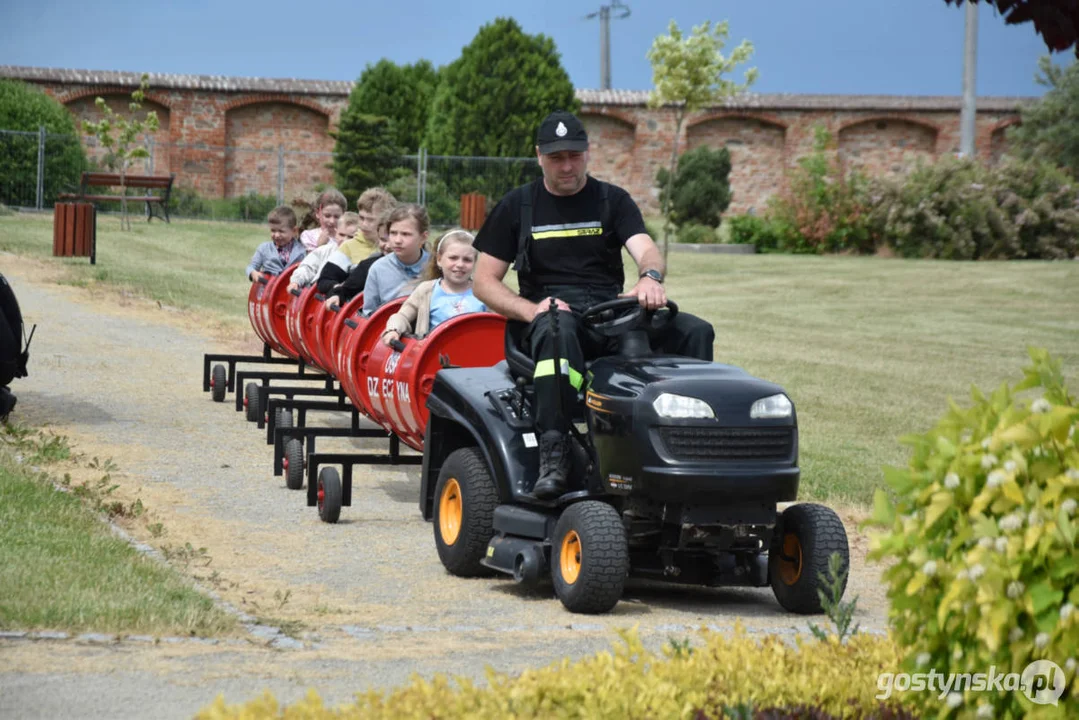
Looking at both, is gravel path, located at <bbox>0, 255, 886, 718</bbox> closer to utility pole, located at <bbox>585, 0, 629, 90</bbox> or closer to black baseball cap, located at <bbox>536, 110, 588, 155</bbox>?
black baseball cap, located at <bbox>536, 110, 588, 155</bbox>

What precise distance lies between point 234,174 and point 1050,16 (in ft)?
130

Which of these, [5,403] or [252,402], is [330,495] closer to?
[5,403]

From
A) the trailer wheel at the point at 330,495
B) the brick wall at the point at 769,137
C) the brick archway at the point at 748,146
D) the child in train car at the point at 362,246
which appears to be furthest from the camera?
the brick archway at the point at 748,146

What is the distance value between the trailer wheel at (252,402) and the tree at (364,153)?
2571cm

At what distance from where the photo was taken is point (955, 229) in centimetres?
3500

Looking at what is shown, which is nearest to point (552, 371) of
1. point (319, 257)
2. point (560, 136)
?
point (560, 136)

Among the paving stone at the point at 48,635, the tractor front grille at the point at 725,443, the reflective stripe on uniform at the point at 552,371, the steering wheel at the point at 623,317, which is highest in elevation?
the steering wheel at the point at 623,317

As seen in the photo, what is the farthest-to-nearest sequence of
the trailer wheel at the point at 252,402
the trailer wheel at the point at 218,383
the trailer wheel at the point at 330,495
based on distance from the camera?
the trailer wheel at the point at 218,383 → the trailer wheel at the point at 252,402 → the trailer wheel at the point at 330,495

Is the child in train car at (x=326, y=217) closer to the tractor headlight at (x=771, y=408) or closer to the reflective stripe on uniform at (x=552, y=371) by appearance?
the reflective stripe on uniform at (x=552, y=371)

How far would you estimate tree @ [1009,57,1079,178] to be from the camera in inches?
1781

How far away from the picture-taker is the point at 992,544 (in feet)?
9.82

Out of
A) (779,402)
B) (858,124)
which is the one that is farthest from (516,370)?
(858,124)

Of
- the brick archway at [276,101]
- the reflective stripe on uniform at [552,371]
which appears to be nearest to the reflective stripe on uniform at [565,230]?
the reflective stripe on uniform at [552,371]

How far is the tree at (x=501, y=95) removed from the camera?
3794cm
